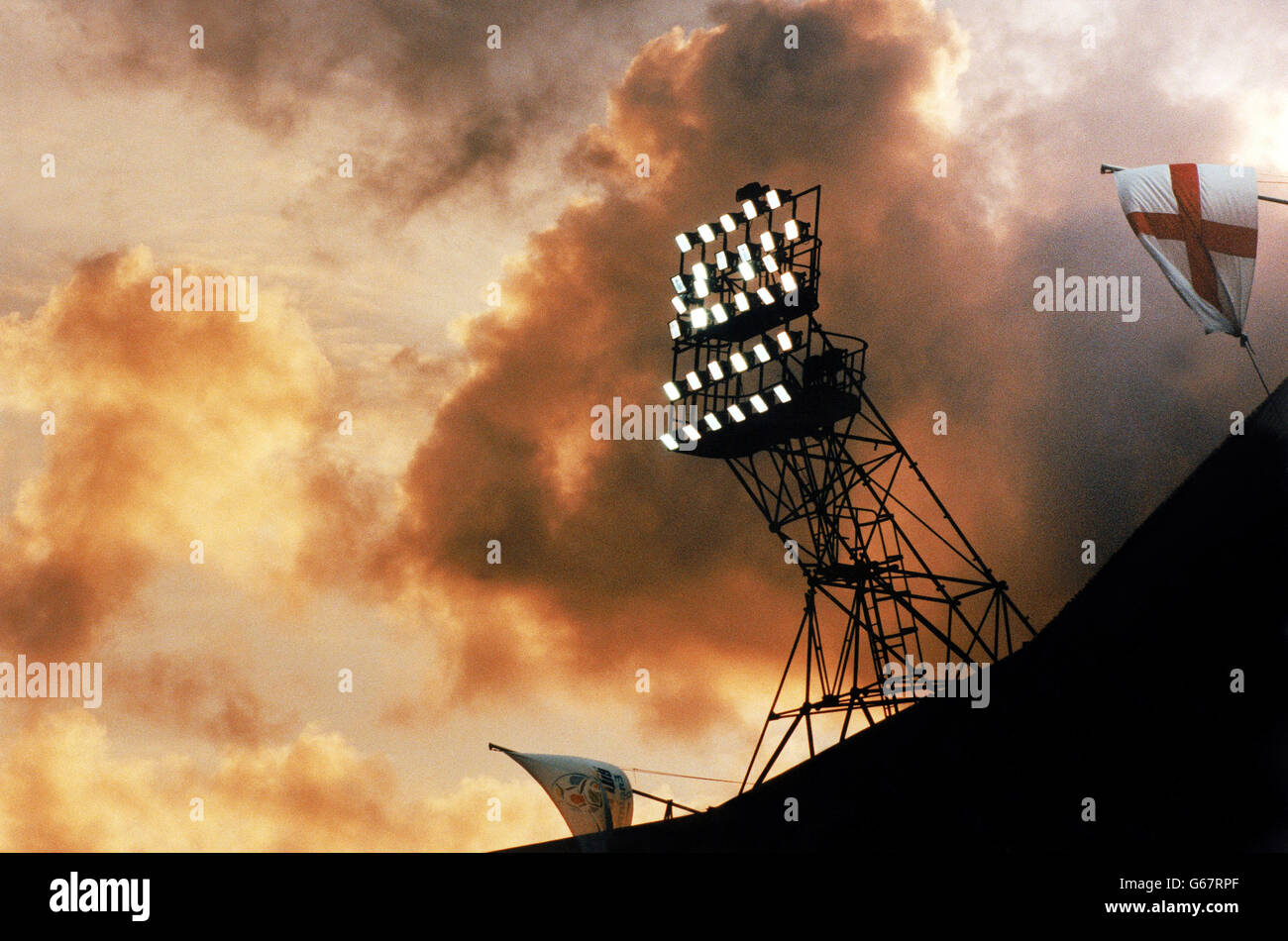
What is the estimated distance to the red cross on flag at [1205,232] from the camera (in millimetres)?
34375

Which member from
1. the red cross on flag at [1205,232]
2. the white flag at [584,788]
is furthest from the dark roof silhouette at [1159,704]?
the white flag at [584,788]

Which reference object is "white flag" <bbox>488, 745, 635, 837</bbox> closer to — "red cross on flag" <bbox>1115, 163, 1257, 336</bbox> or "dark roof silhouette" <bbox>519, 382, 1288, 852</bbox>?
"dark roof silhouette" <bbox>519, 382, 1288, 852</bbox>

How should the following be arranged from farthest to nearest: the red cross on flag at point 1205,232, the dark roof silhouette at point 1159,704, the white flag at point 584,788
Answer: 1. the white flag at point 584,788
2. the red cross on flag at point 1205,232
3. the dark roof silhouette at point 1159,704

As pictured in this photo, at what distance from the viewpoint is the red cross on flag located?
34375 millimetres

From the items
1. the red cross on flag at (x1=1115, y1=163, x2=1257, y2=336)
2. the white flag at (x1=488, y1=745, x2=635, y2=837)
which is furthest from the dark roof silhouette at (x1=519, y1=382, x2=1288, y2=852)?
the white flag at (x1=488, y1=745, x2=635, y2=837)

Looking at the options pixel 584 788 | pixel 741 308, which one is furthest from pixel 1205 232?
pixel 584 788

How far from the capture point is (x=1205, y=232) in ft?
114

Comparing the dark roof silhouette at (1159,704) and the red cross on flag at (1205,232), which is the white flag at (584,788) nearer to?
the dark roof silhouette at (1159,704)

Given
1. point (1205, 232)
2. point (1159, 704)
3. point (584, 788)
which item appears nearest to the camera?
point (1159, 704)

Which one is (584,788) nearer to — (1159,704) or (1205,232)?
(1159,704)
